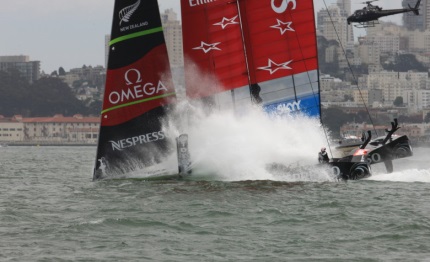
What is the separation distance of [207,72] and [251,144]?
161 cm

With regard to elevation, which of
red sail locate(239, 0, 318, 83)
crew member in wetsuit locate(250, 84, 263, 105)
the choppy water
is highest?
red sail locate(239, 0, 318, 83)

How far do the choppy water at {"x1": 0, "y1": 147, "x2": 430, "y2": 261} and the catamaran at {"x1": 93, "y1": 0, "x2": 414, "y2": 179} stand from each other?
58 cm

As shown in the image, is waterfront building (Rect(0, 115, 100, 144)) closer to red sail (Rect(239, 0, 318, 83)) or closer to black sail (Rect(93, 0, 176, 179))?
red sail (Rect(239, 0, 318, 83))

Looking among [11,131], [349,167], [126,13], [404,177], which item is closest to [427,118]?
[11,131]

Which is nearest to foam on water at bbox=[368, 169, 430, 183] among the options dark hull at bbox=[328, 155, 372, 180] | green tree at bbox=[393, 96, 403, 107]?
dark hull at bbox=[328, 155, 372, 180]

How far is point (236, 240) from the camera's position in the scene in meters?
14.0

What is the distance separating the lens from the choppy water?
13.2 meters

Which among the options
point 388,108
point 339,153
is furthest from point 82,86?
point 339,153

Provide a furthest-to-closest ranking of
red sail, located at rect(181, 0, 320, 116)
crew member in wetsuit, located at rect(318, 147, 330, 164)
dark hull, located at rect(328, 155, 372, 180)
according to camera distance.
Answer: red sail, located at rect(181, 0, 320, 116)
dark hull, located at rect(328, 155, 372, 180)
crew member in wetsuit, located at rect(318, 147, 330, 164)

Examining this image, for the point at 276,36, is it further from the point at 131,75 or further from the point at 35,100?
the point at 35,100

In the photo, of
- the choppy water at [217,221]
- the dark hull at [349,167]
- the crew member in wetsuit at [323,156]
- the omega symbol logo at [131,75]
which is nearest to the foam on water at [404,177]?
the choppy water at [217,221]

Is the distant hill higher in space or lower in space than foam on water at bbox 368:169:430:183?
higher

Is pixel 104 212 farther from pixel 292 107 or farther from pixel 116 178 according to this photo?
pixel 292 107

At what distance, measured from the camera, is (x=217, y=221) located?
15727 millimetres
